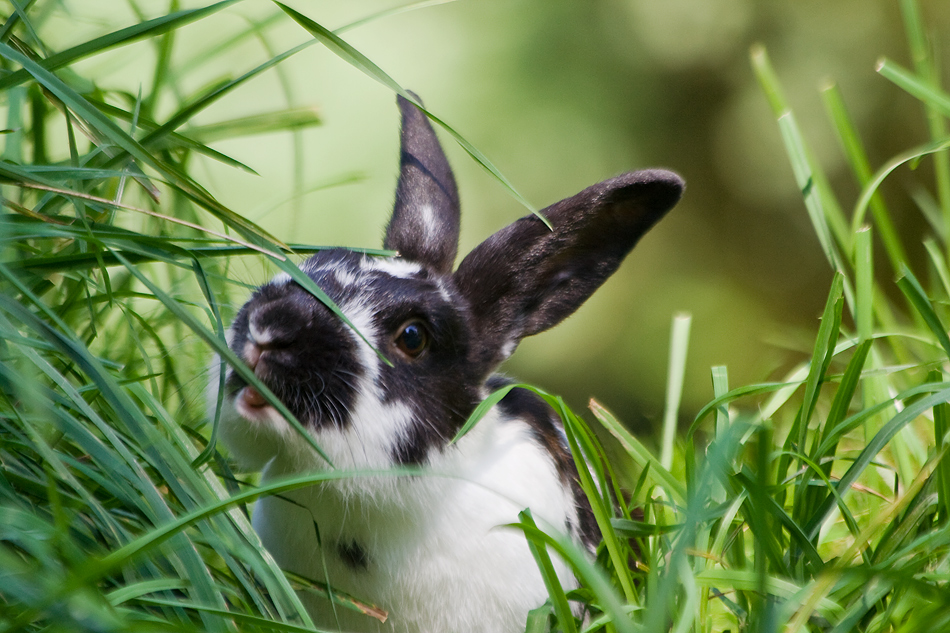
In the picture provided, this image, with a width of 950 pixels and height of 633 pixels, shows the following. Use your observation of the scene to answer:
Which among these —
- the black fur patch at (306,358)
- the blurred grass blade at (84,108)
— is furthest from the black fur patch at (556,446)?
the blurred grass blade at (84,108)

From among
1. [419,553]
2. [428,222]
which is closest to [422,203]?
[428,222]

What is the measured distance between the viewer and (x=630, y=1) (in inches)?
267

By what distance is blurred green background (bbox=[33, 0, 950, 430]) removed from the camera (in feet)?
21.1

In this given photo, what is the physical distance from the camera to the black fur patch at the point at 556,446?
2.75m

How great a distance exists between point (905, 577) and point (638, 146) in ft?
19.5

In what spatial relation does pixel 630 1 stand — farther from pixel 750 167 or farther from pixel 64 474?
pixel 64 474

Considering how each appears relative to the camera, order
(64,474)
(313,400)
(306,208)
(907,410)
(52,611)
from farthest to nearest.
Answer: (306,208)
(313,400)
(907,410)
(64,474)
(52,611)

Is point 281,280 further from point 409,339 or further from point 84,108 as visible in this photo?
point 84,108

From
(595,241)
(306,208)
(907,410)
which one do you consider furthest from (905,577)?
(306,208)

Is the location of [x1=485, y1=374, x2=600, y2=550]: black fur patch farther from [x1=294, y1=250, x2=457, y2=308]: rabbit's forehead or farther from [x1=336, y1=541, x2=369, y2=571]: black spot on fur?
[x1=336, y1=541, x2=369, y2=571]: black spot on fur

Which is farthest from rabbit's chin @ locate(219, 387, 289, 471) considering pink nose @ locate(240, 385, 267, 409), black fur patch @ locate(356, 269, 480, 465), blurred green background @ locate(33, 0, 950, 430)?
blurred green background @ locate(33, 0, 950, 430)

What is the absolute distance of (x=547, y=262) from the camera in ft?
9.09

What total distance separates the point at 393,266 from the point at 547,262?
1.48 feet

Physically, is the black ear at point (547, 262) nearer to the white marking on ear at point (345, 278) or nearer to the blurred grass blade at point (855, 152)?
the white marking on ear at point (345, 278)
